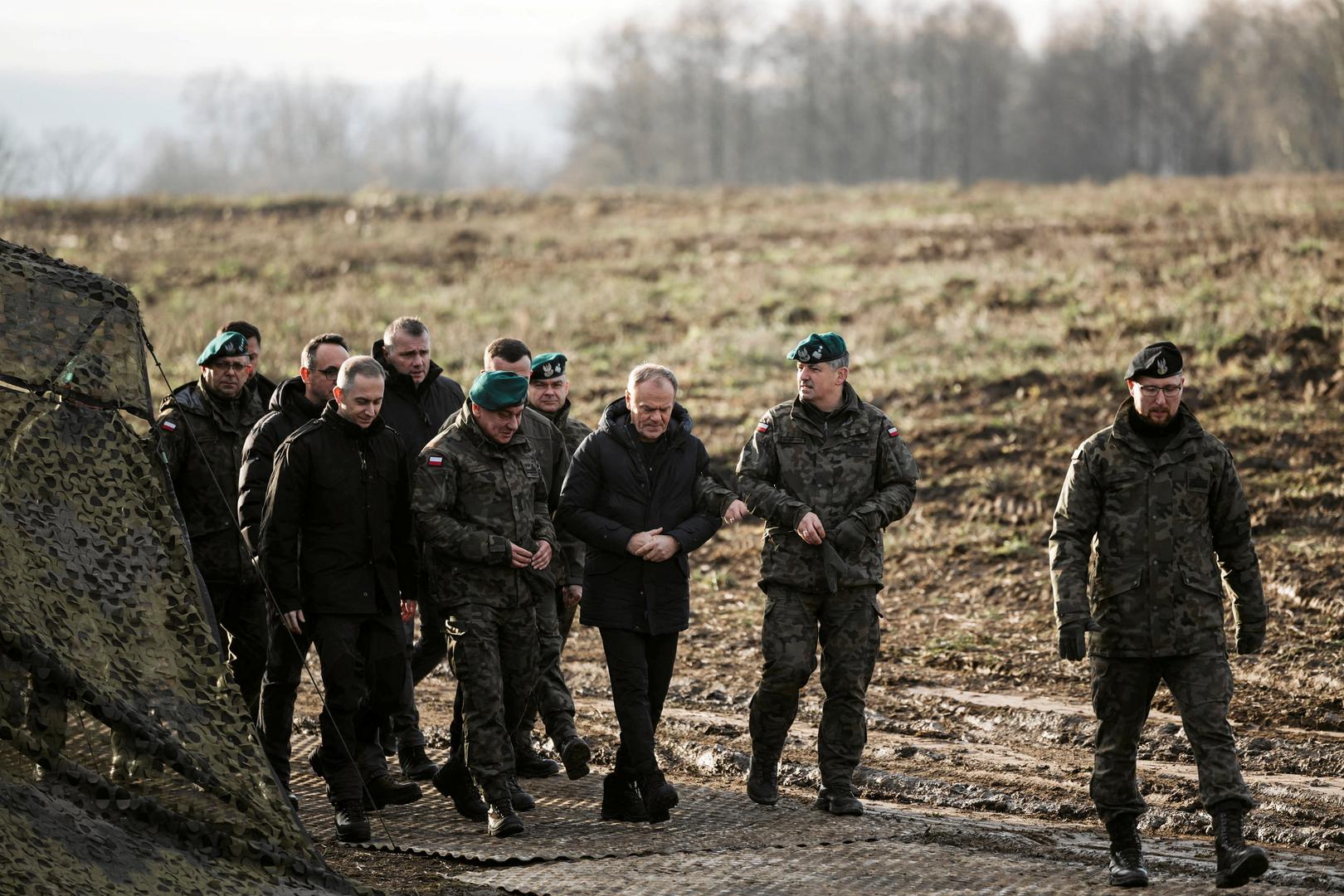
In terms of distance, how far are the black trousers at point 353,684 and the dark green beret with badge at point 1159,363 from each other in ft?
12.6

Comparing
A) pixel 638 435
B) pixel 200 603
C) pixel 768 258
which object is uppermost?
pixel 768 258

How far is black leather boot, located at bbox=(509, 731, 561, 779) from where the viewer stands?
8.34 m

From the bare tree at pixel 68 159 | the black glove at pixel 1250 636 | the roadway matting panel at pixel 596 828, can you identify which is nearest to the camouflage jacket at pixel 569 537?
the roadway matting panel at pixel 596 828

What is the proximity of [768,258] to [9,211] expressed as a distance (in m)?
20.8

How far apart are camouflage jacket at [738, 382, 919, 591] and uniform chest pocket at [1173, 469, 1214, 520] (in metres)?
1.45

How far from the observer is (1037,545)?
1304cm

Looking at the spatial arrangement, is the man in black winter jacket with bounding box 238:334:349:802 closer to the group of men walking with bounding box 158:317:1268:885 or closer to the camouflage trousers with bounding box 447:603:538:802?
Result: the group of men walking with bounding box 158:317:1268:885

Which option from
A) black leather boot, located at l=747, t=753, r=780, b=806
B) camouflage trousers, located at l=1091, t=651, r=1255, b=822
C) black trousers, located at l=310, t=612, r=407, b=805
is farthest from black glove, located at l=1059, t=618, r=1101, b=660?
black trousers, located at l=310, t=612, r=407, b=805

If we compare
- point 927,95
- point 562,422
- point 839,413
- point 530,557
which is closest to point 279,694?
point 530,557

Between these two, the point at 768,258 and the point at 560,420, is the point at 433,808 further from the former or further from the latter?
the point at 768,258

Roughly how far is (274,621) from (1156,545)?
14.4 ft

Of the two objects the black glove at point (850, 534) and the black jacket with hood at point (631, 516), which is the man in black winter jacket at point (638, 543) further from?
the black glove at point (850, 534)

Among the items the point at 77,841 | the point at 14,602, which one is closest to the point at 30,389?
the point at 14,602

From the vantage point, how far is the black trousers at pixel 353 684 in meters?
7.45
